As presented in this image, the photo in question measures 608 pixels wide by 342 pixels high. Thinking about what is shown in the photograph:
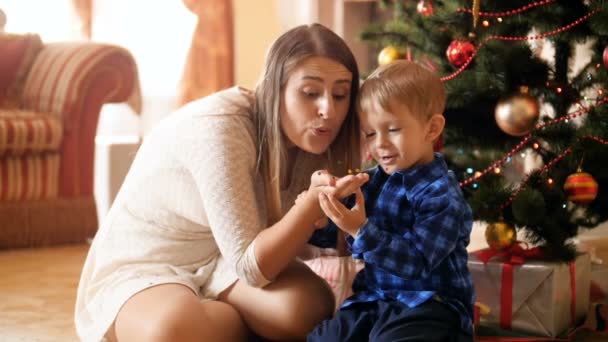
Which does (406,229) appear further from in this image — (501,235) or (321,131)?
(501,235)

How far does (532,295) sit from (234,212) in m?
0.66

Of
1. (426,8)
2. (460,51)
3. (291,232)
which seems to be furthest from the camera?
(426,8)

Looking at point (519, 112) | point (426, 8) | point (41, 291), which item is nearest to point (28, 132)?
point (41, 291)

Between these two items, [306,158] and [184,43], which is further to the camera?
[184,43]

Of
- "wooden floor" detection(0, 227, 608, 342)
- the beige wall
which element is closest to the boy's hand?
"wooden floor" detection(0, 227, 608, 342)

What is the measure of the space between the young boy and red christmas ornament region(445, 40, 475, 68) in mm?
586

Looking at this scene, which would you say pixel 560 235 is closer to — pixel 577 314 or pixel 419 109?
pixel 577 314

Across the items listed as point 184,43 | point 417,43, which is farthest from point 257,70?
point 417,43

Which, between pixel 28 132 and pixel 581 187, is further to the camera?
pixel 28 132

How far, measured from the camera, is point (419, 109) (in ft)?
4.25

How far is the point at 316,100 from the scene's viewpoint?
139 cm

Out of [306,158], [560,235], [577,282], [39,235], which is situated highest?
[306,158]

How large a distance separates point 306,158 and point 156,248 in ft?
1.10

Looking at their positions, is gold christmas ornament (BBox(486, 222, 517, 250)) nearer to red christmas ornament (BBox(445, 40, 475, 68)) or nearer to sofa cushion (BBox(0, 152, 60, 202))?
red christmas ornament (BBox(445, 40, 475, 68))
